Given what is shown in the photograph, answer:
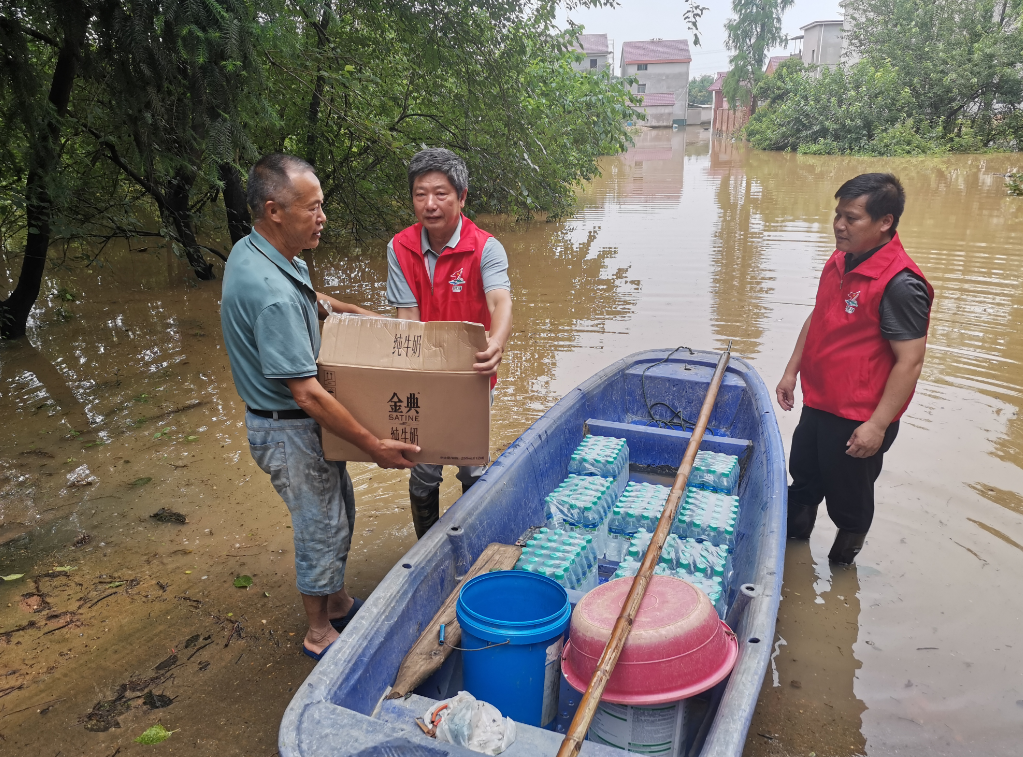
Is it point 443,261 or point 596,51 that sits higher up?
point 596,51


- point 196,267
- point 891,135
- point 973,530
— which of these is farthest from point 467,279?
point 891,135

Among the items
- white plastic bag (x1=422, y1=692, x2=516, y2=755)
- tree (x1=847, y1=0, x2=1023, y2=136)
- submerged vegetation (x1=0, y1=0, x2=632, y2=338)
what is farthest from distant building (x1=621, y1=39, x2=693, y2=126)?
white plastic bag (x1=422, y1=692, x2=516, y2=755)

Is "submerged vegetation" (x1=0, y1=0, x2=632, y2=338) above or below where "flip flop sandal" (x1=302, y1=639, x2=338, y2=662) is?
above

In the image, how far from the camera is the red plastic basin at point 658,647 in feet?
6.44

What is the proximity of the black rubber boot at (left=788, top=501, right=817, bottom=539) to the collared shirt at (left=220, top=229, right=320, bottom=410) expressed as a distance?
2.95 m

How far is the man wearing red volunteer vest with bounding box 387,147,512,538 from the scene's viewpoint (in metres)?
3.05

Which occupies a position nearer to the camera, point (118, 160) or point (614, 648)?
point (614, 648)

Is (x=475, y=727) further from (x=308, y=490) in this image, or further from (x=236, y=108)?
(x=236, y=108)

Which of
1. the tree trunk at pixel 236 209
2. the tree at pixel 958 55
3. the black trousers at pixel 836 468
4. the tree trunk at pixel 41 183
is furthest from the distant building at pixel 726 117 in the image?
the black trousers at pixel 836 468

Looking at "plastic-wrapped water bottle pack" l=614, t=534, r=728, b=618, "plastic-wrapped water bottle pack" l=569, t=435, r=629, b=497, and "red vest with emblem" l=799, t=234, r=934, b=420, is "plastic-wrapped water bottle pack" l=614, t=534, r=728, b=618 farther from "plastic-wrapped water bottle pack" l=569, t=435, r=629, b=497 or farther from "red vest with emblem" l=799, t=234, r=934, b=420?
"red vest with emblem" l=799, t=234, r=934, b=420

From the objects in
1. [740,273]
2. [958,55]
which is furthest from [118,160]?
[958,55]

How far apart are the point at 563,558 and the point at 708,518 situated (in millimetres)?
803

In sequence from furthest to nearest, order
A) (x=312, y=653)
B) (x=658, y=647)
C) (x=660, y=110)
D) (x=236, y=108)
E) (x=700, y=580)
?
1. (x=660, y=110)
2. (x=236, y=108)
3. (x=312, y=653)
4. (x=700, y=580)
5. (x=658, y=647)

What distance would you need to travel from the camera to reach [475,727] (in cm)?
184
